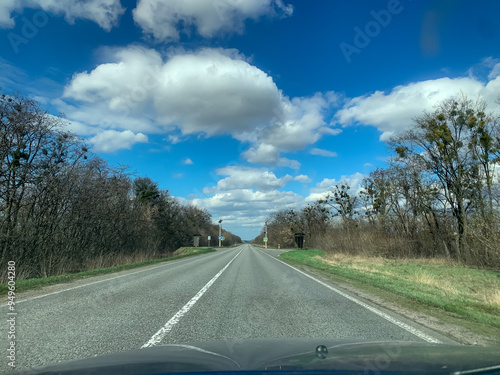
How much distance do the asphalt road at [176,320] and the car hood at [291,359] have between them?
1724mm

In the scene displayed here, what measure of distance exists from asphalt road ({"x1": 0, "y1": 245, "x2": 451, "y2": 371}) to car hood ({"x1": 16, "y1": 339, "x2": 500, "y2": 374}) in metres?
1.72

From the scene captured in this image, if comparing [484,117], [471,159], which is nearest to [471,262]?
[471,159]

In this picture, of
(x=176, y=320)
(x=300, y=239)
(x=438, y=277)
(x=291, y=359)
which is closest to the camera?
(x=291, y=359)

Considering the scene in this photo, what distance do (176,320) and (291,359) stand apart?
14.4 feet

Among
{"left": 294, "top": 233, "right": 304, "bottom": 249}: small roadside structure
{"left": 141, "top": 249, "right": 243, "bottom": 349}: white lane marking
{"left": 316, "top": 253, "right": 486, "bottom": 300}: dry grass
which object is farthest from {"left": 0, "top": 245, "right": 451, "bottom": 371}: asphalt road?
{"left": 294, "top": 233, "right": 304, "bottom": 249}: small roadside structure

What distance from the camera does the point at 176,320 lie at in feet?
22.9

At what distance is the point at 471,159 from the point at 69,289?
107ft

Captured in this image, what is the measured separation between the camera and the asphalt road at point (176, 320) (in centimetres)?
534

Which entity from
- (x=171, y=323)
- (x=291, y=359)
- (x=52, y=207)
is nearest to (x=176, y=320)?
(x=171, y=323)

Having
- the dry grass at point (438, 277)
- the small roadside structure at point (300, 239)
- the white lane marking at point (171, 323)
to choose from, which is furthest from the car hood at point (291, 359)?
the small roadside structure at point (300, 239)

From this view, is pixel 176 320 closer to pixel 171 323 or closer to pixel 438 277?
pixel 171 323

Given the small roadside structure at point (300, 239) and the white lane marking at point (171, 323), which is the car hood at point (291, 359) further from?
the small roadside structure at point (300, 239)

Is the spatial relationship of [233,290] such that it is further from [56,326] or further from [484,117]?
[484,117]

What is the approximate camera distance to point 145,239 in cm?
4019
